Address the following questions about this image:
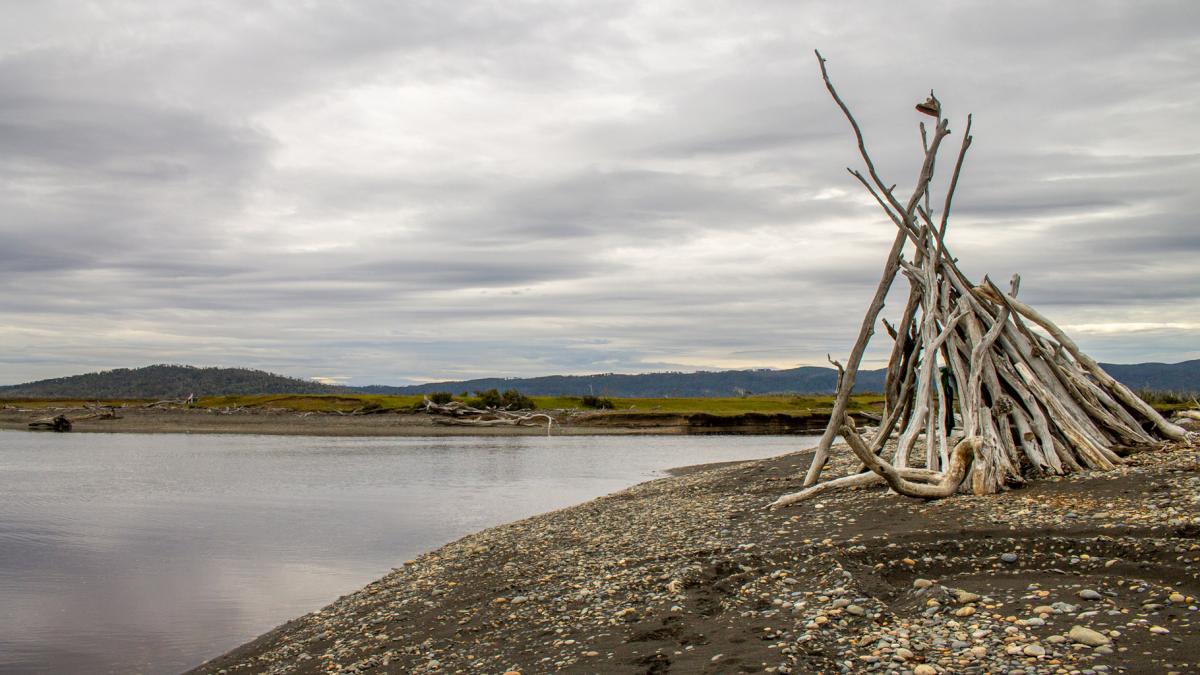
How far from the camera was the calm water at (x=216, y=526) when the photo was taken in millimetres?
13703

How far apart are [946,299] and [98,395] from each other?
481 ft

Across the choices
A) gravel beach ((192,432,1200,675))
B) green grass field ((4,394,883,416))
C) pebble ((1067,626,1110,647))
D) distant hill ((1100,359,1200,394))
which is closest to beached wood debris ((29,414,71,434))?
green grass field ((4,394,883,416))

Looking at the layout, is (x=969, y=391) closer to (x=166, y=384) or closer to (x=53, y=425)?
(x=53, y=425)

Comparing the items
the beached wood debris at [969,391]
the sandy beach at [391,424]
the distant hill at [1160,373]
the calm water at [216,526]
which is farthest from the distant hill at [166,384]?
the distant hill at [1160,373]

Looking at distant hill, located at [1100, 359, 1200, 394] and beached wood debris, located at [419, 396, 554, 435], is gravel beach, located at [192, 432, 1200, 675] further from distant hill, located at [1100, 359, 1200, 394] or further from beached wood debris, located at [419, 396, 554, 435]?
distant hill, located at [1100, 359, 1200, 394]

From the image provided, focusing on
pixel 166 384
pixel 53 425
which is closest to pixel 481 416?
pixel 53 425

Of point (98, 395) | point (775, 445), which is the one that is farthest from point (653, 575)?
point (98, 395)

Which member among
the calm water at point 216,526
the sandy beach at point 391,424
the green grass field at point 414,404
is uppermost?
the green grass field at point 414,404

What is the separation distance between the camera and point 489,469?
40.8 metres

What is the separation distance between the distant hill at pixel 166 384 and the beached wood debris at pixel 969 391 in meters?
128

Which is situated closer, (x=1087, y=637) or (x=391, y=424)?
(x=1087, y=637)

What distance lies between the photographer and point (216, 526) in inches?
947

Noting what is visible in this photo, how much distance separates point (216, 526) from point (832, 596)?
19442mm

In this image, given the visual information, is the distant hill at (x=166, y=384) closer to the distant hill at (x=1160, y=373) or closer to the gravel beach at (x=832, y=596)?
the gravel beach at (x=832, y=596)
